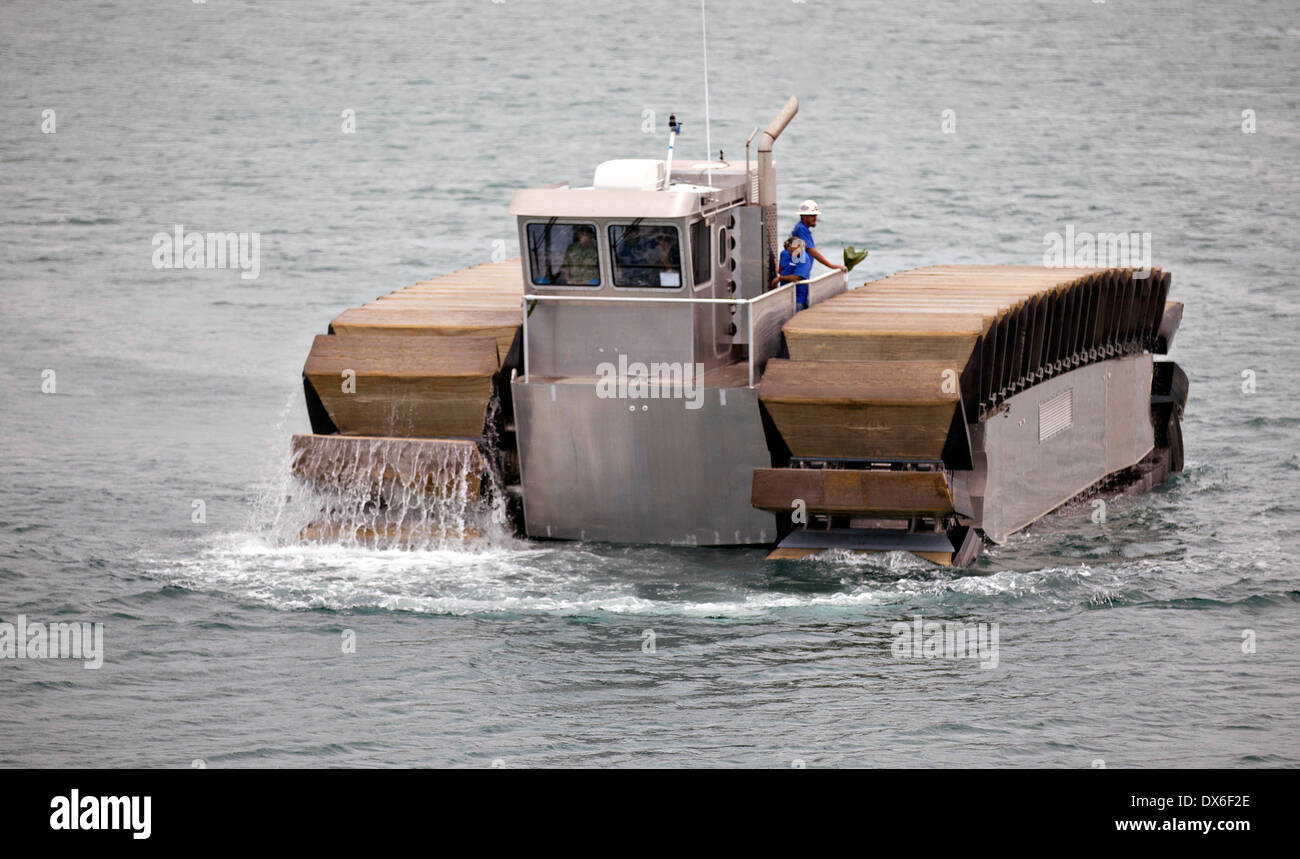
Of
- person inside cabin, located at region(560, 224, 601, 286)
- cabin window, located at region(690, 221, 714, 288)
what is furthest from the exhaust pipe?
person inside cabin, located at region(560, 224, 601, 286)

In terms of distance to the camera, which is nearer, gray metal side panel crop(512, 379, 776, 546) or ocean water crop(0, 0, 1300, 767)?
ocean water crop(0, 0, 1300, 767)

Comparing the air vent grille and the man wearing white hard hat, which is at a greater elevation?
the man wearing white hard hat

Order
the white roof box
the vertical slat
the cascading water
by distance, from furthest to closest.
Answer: the vertical slat, the white roof box, the cascading water

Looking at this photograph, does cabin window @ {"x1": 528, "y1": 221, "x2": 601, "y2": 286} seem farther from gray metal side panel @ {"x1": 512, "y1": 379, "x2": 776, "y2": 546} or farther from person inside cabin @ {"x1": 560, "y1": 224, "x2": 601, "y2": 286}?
gray metal side panel @ {"x1": 512, "y1": 379, "x2": 776, "y2": 546}

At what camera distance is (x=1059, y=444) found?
95.6 feet

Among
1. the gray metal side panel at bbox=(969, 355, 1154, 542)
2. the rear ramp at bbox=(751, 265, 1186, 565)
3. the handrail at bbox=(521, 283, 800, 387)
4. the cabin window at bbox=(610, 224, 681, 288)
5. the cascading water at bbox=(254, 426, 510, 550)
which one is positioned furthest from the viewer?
the gray metal side panel at bbox=(969, 355, 1154, 542)

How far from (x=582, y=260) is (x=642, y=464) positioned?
271cm

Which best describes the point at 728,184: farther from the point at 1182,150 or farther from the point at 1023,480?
the point at 1182,150

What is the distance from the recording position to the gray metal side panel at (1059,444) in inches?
1032

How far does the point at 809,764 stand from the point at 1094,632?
5.45m

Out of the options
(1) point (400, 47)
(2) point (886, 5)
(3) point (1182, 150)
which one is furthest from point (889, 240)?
(2) point (886, 5)

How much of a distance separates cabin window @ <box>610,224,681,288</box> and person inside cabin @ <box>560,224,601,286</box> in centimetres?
24

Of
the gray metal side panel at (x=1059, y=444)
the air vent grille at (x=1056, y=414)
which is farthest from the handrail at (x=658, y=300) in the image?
the air vent grille at (x=1056, y=414)

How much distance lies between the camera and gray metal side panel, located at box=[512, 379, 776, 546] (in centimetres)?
2464
